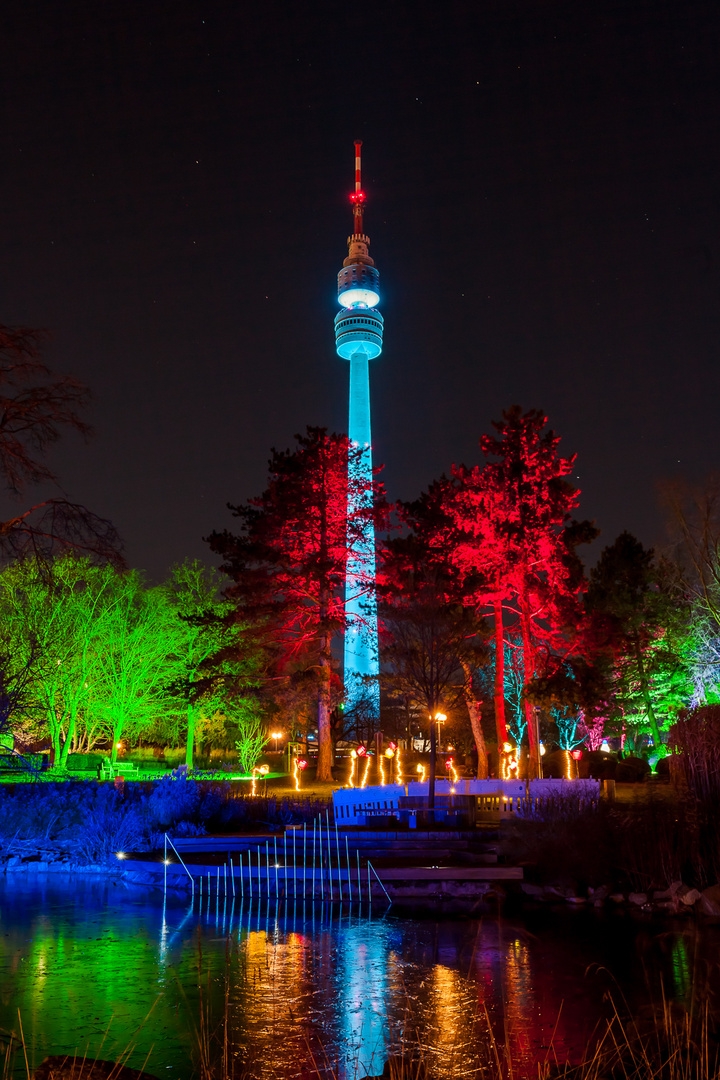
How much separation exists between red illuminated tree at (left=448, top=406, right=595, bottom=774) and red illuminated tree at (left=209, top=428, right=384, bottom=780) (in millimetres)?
5172

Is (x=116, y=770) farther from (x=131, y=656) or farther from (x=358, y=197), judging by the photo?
(x=358, y=197)

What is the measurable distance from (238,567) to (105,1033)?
27144 mm

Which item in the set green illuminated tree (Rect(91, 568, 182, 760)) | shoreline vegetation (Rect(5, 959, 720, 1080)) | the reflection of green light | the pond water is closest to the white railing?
the pond water

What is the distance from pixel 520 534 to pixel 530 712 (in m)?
6.40

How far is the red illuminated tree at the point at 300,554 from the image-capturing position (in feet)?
111

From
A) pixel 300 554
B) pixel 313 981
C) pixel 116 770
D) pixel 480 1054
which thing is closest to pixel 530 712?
pixel 300 554

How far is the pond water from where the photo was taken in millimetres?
7449

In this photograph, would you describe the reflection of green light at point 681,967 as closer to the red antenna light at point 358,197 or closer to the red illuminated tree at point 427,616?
the red illuminated tree at point 427,616

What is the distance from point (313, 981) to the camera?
31.3ft

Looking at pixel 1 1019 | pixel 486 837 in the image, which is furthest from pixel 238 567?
pixel 1 1019

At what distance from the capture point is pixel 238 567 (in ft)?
113

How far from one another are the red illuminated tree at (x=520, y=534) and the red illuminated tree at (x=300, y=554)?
5.17 meters

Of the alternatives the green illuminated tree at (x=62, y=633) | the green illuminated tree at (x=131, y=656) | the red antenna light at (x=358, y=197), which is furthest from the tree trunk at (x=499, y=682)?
the red antenna light at (x=358, y=197)

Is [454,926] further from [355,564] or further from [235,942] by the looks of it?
[355,564]
